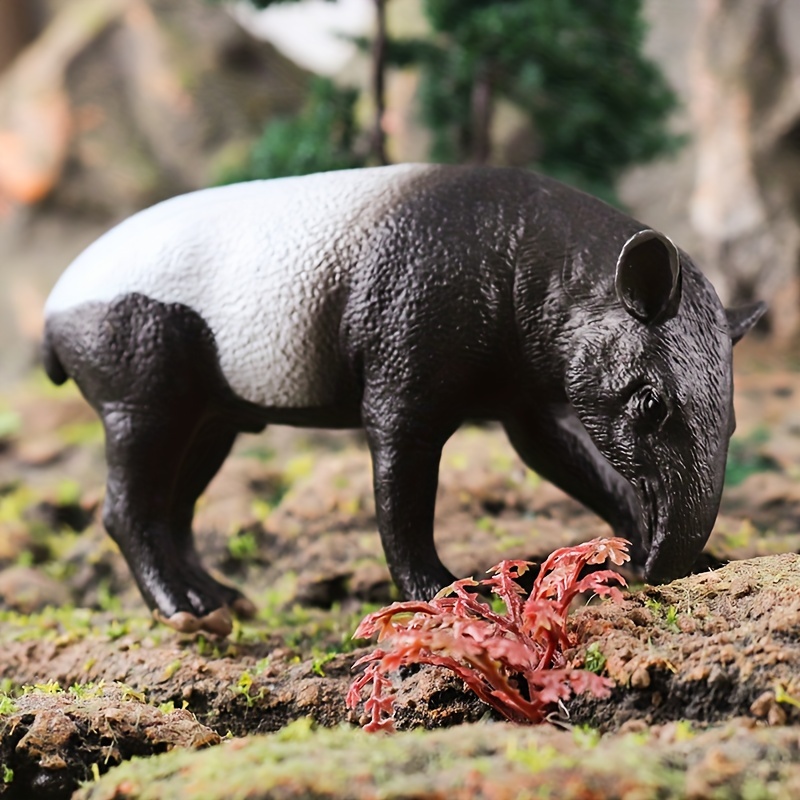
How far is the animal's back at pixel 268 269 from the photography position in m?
2.81

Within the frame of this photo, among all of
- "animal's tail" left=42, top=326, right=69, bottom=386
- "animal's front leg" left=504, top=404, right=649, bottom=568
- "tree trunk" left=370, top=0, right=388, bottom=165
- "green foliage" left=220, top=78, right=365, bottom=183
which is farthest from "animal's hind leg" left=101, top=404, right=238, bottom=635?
"tree trunk" left=370, top=0, right=388, bottom=165

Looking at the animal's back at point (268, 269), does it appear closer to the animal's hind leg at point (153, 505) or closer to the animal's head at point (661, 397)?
the animal's hind leg at point (153, 505)

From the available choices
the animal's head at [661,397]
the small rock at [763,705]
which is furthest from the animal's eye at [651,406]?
the small rock at [763,705]

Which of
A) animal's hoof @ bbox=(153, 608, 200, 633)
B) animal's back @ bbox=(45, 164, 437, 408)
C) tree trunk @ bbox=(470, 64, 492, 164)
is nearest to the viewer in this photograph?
animal's back @ bbox=(45, 164, 437, 408)

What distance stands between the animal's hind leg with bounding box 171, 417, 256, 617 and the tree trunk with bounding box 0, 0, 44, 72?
294 inches

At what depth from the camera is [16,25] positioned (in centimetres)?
935

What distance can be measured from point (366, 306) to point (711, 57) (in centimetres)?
591

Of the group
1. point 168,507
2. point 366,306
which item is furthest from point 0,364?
point 366,306

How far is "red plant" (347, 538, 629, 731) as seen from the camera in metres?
1.88

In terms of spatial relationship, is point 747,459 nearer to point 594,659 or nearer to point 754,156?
point 594,659

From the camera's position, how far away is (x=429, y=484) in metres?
2.74

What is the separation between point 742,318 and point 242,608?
202cm

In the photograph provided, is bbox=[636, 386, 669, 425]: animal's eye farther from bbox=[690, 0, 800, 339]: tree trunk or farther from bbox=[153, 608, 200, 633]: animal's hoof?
bbox=[690, 0, 800, 339]: tree trunk

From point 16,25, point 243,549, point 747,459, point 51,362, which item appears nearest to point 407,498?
point 51,362
